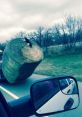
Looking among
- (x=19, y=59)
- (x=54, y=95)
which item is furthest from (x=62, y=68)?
(x=54, y=95)

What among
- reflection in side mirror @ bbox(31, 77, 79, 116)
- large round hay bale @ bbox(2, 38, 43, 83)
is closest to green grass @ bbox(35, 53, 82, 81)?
large round hay bale @ bbox(2, 38, 43, 83)

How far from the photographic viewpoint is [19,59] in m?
8.89

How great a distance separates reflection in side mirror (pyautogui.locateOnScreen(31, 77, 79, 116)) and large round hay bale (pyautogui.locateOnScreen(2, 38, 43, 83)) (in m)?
5.75

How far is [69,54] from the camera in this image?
28.1 meters

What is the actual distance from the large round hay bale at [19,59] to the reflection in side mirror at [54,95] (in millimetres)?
5754

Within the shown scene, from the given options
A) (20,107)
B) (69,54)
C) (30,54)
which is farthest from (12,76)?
(69,54)

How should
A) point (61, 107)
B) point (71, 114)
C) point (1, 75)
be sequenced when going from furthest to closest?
point (1, 75) < point (71, 114) < point (61, 107)

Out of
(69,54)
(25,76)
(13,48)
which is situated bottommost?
(69,54)

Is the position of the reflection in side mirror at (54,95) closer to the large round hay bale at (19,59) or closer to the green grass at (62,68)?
the large round hay bale at (19,59)

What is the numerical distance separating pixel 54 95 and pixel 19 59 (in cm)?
644

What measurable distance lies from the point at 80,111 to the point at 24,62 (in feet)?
15.1

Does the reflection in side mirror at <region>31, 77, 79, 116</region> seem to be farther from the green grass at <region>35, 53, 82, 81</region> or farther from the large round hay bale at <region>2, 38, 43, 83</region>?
the green grass at <region>35, 53, 82, 81</region>

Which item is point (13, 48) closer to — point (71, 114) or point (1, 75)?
point (1, 75)

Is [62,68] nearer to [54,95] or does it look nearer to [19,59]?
[19,59]
